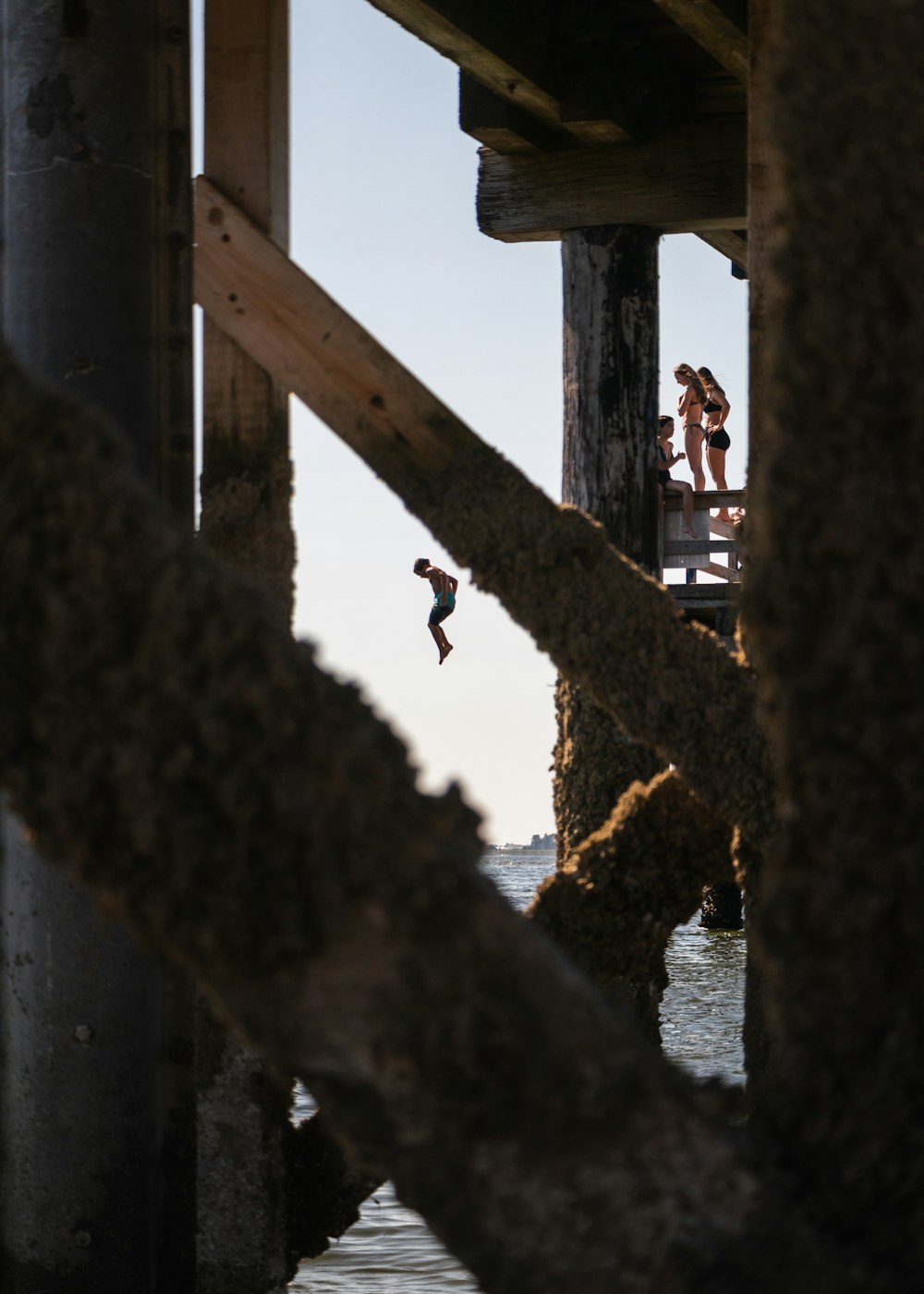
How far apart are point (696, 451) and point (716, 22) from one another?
276 inches

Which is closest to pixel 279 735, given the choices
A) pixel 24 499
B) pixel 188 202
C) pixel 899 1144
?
pixel 24 499

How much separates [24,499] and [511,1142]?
26.7 inches

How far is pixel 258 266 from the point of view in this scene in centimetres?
352

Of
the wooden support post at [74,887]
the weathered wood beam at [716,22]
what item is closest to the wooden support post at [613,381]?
the weathered wood beam at [716,22]

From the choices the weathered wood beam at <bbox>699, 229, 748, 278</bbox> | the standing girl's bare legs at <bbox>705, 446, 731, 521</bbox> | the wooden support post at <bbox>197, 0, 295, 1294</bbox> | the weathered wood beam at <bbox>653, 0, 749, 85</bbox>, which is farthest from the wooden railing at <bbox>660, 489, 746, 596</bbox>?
the wooden support post at <bbox>197, 0, 295, 1294</bbox>

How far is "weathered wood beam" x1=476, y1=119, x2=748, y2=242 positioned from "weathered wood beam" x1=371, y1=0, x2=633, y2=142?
0.62 feet

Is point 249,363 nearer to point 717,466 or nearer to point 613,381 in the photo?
point 613,381

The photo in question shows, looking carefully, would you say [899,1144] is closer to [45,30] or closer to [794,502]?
[794,502]

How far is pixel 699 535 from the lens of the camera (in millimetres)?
10047

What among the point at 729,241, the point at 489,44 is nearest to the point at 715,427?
the point at 729,241

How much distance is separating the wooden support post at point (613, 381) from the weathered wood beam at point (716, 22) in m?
1.51

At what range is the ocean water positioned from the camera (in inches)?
189

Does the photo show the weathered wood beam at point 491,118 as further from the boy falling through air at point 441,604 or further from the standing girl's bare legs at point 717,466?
the boy falling through air at point 441,604

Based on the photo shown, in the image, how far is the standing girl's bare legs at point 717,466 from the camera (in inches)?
442
